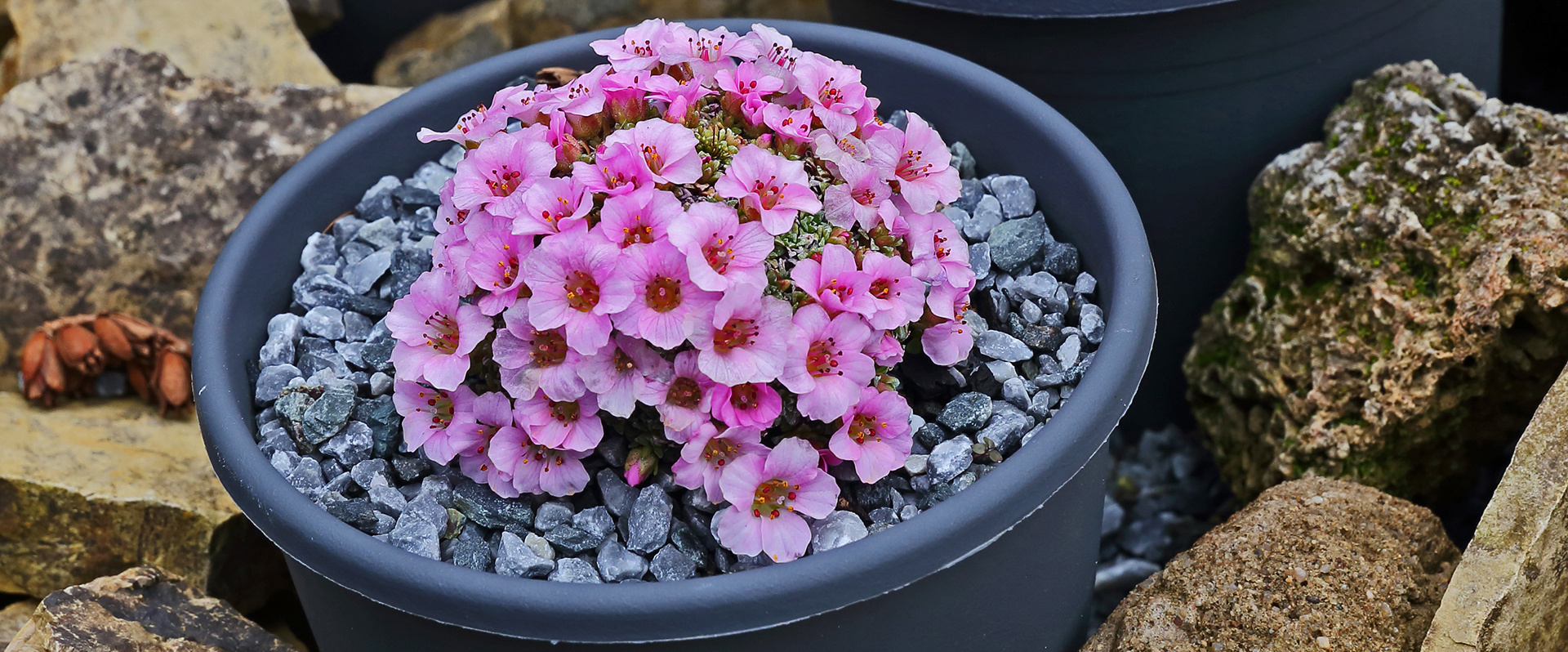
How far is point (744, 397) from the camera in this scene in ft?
4.86

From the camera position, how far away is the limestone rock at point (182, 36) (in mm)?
3023

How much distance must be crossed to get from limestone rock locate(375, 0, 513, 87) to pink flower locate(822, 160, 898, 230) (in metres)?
2.09

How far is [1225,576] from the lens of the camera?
5.62 feet

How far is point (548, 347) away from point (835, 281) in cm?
34

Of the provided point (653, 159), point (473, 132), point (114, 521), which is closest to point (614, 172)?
point (653, 159)

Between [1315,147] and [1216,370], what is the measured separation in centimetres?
42

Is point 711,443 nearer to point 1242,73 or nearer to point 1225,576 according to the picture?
point 1225,576

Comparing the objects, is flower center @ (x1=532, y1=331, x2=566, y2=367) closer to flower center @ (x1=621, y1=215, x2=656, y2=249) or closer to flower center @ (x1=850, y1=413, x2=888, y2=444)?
flower center @ (x1=621, y1=215, x2=656, y2=249)

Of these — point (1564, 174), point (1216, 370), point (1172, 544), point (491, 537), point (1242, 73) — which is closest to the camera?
point (491, 537)

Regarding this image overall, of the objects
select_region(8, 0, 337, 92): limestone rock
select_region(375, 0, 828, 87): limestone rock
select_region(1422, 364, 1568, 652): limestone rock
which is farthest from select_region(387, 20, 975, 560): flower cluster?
select_region(375, 0, 828, 87): limestone rock

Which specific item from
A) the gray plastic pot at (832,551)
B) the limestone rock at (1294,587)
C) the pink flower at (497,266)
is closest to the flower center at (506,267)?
the pink flower at (497,266)

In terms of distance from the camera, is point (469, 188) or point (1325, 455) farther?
point (1325, 455)

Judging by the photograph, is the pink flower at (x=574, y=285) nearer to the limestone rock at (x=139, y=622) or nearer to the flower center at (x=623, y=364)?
the flower center at (x=623, y=364)

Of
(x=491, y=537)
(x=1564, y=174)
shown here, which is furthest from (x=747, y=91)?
(x=1564, y=174)
